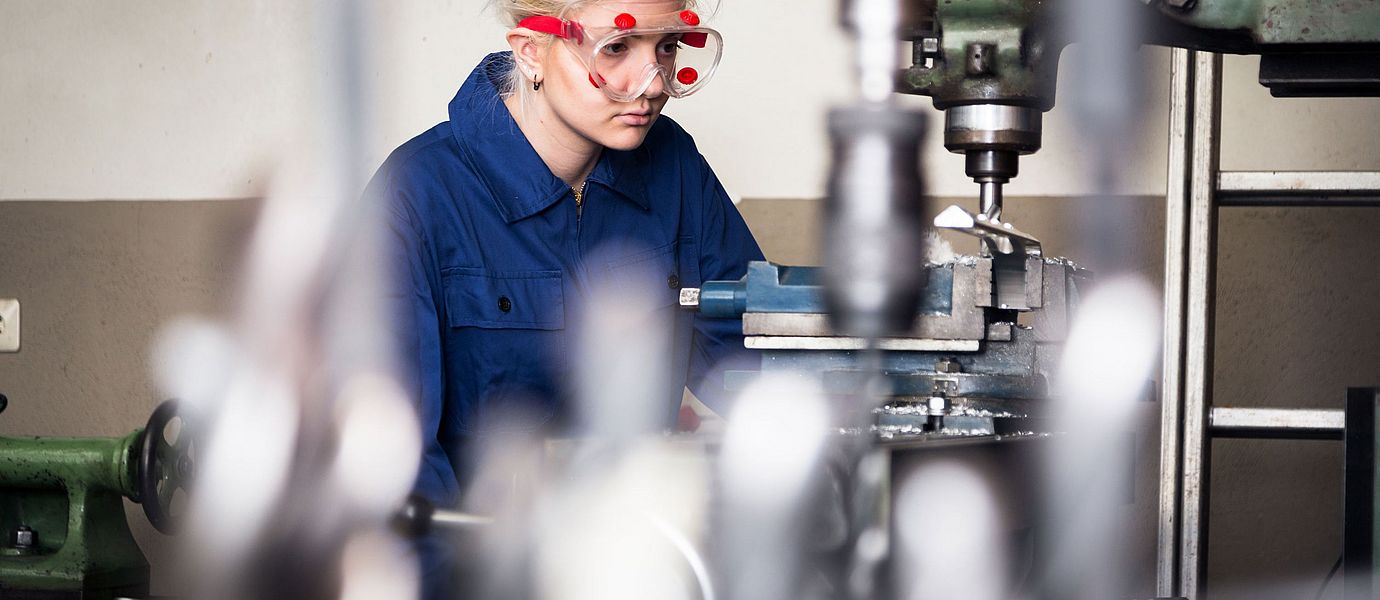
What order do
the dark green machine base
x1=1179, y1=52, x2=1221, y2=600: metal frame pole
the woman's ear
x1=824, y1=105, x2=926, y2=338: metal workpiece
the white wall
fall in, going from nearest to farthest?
1. x1=824, y1=105, x2=926, y2=338: metal workpiece
2. the woman's ear
3. x1=1179, y1=52, x2=1221, y2=600: metal frame pole
4. the dark green machine base
5. the white wall

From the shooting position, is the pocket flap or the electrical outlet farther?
the electrical outlet

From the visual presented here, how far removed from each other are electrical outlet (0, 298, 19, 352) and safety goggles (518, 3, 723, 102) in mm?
1509

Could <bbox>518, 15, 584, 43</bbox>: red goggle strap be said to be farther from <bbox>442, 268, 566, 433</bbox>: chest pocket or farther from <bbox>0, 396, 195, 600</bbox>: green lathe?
<bbox>0, 396, 195, 600</bbox>: green lathe

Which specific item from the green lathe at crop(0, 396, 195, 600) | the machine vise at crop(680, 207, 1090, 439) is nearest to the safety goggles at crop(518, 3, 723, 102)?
the machine vise at crop(680, 207, 1090, 439)

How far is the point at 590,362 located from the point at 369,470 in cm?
44

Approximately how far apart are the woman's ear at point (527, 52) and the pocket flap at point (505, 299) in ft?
0.71

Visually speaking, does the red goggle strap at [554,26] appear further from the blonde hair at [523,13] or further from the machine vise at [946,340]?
the machine vise at [946,340]

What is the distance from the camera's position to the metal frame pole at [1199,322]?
5.08 feet

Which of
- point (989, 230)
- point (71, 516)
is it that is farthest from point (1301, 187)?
point (71, 516)

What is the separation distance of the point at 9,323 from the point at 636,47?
163 centimetres

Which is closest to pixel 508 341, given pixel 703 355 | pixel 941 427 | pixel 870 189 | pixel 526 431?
pixel 526 431

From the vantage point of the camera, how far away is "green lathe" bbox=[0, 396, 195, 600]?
179cm

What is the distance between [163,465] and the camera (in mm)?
1659

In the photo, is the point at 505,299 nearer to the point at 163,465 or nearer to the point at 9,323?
the point at 163,465
